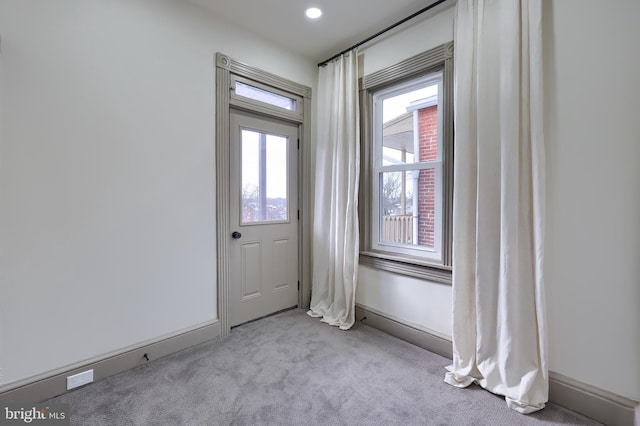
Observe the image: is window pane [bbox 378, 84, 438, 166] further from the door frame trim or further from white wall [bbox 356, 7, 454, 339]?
the door frame trim

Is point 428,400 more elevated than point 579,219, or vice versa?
point 579,219

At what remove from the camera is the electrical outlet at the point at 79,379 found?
6.13ft

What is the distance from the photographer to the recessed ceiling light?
2445mm

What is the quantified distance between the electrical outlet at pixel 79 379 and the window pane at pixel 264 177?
160cm

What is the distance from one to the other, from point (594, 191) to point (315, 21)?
2.48 m

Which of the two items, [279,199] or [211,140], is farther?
[279,199]

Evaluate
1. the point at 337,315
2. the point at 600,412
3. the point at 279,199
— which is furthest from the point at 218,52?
the point at 600,412

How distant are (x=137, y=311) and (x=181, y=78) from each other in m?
1.89

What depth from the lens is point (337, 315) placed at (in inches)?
117

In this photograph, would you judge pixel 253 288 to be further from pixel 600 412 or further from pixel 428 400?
pixel 600 412

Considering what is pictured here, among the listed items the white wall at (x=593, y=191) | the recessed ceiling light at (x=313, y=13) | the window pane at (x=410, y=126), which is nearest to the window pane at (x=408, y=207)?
the window pane at (x=410, y=126)

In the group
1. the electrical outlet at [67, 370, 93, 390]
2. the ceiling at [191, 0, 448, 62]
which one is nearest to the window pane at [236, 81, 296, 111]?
the ceiling at [191, 0, 448, 62]

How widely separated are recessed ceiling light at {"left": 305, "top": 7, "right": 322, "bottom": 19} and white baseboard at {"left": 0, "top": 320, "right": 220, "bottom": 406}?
9.39 ft

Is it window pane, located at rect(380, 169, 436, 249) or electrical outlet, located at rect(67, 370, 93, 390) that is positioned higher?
window pane, located at rect(380, 169, 436, 249)
